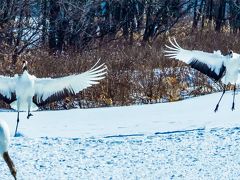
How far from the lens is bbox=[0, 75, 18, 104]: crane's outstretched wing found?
33.9ft

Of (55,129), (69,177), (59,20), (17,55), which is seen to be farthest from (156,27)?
(69,177)

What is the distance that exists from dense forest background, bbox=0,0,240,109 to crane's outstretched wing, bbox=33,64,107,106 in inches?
103

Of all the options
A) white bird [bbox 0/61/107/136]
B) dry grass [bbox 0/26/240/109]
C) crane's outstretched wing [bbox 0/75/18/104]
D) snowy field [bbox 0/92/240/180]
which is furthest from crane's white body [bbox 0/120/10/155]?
dry grass [bbox 0/26/240/109]

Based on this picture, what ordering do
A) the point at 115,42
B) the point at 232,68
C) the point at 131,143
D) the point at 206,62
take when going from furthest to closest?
the point at 115,42, the point at 206,62, the point at 232,68, the point at 131,143

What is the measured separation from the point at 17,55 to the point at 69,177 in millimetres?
12319

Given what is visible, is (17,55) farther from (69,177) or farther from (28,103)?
(69,177)

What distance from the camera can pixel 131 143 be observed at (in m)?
8.34

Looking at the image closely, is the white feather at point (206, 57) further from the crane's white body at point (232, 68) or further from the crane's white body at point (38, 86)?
the crane's white body at point (38, 86)

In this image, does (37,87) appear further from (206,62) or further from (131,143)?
(206,62)

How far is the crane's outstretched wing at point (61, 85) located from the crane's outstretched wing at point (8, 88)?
0.31 meters

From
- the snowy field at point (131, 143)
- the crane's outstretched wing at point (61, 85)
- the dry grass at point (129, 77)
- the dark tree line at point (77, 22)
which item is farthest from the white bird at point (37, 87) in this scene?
the dark tree line at point (77, 22)

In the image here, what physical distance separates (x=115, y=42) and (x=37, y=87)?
12.4 metres

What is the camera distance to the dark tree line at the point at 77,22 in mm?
20628

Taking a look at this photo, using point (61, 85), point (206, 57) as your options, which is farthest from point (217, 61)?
point (61, 85)
